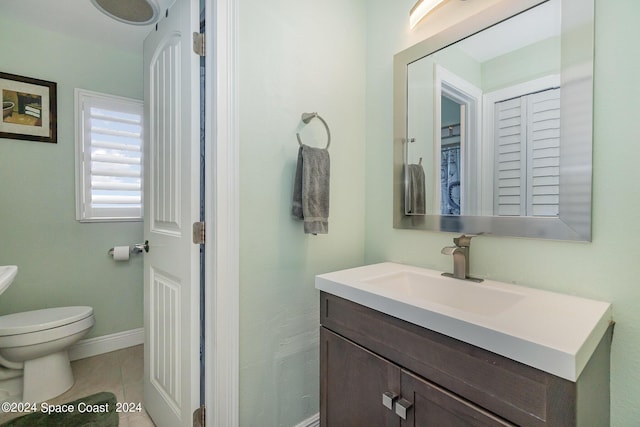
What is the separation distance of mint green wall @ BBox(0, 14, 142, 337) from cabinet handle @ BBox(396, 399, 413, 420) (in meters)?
2.36

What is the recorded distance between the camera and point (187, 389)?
1182 millimetres

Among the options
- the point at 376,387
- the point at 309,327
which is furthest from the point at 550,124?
the point at 309,327

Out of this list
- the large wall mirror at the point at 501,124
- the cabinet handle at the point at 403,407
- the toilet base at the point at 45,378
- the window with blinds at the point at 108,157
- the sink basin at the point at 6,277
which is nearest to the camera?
the cabinet handle at the point at 403,407

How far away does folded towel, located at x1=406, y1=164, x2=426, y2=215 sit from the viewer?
1333 millimetres

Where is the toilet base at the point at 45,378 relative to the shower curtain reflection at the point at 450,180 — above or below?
below

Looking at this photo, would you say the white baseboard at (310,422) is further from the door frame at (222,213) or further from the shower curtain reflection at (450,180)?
the shower curtain reflection at (450,180)

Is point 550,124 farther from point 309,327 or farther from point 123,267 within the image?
point 123,267

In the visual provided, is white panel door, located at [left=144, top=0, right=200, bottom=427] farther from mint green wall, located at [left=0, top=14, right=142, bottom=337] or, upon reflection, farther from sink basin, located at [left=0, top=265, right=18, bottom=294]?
mint green wall, located at [left=0, top=14, right=142, bottom=337]

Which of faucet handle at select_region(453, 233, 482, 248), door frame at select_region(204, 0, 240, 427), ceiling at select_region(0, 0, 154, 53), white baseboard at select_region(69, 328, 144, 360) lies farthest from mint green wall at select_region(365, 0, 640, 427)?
white baseboard at select_region(69, 328, 144, 360)

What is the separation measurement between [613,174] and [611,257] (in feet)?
0.79

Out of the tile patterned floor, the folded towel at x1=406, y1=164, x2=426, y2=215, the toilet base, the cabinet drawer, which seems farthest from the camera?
the toilet base

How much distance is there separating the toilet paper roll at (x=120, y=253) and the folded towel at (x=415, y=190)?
2130 mm

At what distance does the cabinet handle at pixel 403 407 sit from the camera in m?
0.79

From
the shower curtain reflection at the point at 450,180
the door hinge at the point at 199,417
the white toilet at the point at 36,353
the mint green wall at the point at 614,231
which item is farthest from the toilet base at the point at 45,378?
the mint green wall at the point at 614,231
